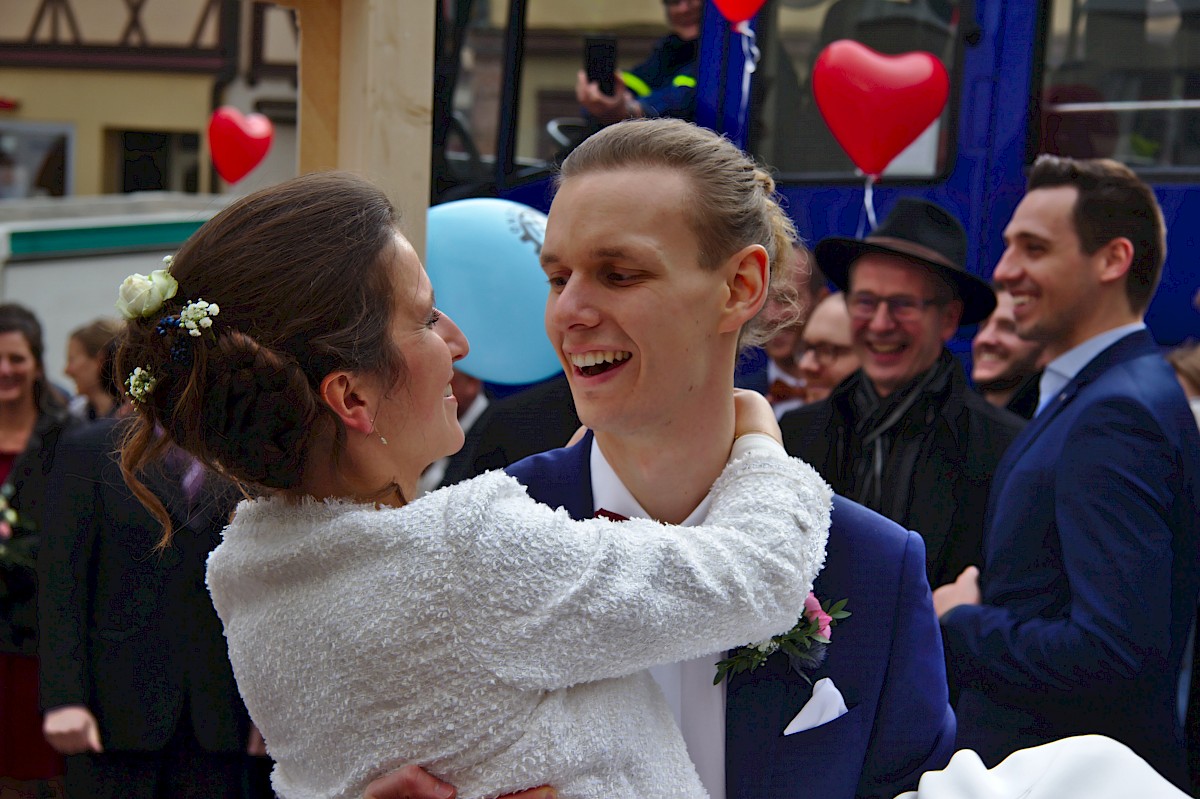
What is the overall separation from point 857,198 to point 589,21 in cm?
139

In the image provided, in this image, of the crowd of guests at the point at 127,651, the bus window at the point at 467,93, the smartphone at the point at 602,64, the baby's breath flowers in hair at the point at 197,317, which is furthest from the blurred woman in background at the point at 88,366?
the baby's breath flowers in hair at the point at 197,317

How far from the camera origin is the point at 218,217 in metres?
1.54

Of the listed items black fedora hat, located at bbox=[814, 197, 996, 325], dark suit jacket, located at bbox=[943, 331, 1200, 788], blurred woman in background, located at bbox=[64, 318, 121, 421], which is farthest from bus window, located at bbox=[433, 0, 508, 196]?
dark suit jacket, located at bbox=[943, 331, 1200, 788]

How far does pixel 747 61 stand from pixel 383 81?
2.61 meters

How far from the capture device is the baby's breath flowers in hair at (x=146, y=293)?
1484mm

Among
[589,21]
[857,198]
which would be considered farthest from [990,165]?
[589,21]

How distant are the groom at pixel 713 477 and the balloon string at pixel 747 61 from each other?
304 cm

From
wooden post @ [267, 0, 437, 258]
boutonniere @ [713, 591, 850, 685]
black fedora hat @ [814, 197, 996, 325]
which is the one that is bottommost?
boutonniere @ [713, 591, 850, 685]

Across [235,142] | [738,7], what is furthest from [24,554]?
Answer: [235,142]

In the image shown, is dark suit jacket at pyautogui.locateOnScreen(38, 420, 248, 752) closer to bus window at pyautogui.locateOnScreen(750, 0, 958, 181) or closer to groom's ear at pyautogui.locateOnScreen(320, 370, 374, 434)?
groom's ear at pyautogui.locateOnScreen(320, 370, 374, 434)

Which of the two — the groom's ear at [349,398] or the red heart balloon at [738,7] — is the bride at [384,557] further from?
the red heart balloon at [738,7]

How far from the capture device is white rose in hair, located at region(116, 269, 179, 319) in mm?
1484

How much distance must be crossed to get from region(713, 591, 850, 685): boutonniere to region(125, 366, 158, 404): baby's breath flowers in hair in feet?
2.65

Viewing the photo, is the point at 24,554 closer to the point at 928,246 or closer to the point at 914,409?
the point at 914,409
